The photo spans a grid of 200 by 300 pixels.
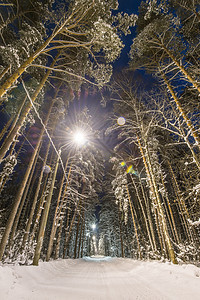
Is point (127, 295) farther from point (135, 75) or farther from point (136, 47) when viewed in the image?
point (135, 75)

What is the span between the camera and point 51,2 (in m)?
8.19

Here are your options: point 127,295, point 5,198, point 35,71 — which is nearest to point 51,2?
point 35,71

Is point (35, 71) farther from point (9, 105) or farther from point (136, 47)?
point (136, 47)

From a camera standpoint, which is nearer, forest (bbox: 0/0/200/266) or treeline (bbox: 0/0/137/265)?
treeline (bbox: 0/0/137/265)

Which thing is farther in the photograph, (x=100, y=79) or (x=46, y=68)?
(x=100, y=79)

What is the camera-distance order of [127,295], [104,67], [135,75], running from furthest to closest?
[135,75]
[104,67]
[127,295]

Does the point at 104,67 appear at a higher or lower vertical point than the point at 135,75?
lower

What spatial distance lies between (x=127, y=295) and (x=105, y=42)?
7.52 m

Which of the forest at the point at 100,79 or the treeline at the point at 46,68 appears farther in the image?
the forest at the point at 100,79

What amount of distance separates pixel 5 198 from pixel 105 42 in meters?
21.9

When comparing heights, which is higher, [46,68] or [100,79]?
[100,79]

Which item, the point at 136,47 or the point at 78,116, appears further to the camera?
the point at 78,116

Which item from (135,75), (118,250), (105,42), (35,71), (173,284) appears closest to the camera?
(173,284)

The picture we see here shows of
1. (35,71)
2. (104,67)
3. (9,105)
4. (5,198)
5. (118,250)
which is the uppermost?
(35,71)
